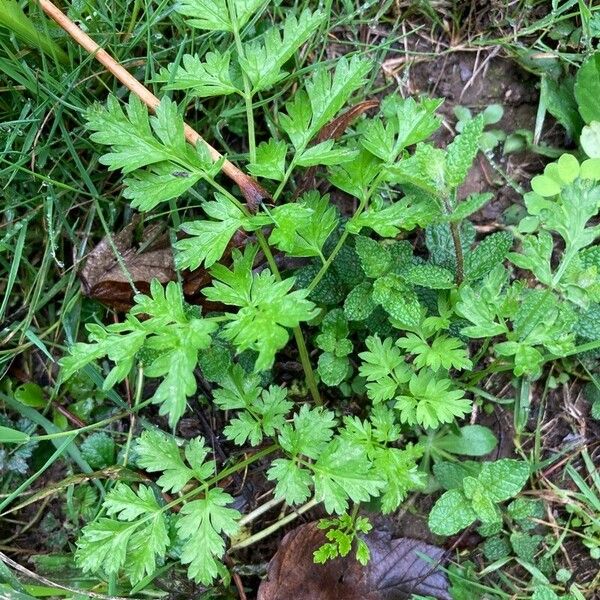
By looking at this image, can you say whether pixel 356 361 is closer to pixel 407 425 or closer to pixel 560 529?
pixel 407 425

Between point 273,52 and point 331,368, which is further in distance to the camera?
point 331,368

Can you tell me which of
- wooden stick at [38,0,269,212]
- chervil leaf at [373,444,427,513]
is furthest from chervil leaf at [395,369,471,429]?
wooden stick at [38,0,269,212]

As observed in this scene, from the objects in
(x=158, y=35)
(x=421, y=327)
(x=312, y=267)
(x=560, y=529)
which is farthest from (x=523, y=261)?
(x=158, y=35)

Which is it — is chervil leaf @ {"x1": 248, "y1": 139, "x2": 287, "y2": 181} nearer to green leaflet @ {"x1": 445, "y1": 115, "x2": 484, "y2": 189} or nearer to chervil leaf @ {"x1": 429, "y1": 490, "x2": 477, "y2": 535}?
green leaflet @ {"x1": 445, "y1": 115, "x2": 484, "y2": 189}

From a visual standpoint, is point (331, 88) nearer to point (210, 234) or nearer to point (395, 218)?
point (395, 218)

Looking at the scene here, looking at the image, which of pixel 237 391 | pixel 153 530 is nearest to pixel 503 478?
pixel 237 391

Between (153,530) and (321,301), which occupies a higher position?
(321,301)

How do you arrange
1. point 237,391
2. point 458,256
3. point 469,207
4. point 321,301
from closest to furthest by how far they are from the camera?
point 469,207 → point 458,256 → point 237,391 → point 321,301
